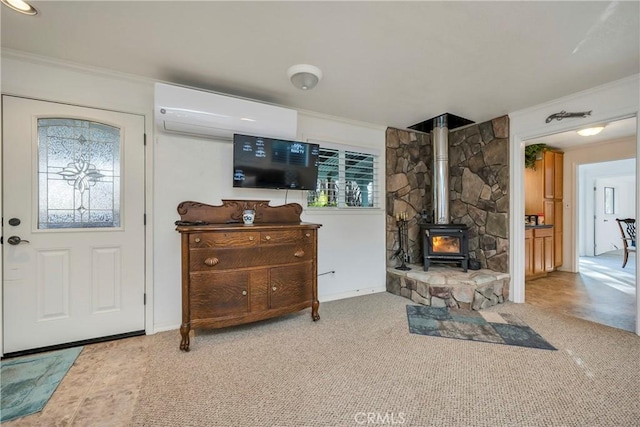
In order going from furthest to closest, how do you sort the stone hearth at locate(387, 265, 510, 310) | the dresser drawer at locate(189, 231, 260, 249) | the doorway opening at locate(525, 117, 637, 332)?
the doorway opening at locate(525, 117, 637, 332) → the stone hearth at locate(387, 265, 510, 310) → the dresser drawer at locate(189, 231, 260, 249)

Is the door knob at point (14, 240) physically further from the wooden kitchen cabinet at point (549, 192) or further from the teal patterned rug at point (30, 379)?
the wooden kitchen cabinet at point (549, 192)

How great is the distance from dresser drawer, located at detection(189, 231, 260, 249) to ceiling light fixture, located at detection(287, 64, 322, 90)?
4.58ft

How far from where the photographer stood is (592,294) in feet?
11.9

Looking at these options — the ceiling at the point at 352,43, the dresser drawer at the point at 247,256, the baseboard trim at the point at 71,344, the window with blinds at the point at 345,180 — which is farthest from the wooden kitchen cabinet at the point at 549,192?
the baseboard trim at the point at 71,344

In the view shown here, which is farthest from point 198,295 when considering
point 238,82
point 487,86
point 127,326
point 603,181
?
point 603,181

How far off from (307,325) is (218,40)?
2.57 meters

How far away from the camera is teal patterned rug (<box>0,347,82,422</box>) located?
155cm

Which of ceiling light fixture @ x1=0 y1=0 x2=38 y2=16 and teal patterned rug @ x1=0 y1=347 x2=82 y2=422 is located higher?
ceiling light fixture @ x1=0 y1=0 x2=38 y2=16

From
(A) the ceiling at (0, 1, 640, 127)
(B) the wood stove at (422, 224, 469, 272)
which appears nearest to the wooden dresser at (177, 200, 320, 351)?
(A) the ceiling at (0, 1, 640, 127)

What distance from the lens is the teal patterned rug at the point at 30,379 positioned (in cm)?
155

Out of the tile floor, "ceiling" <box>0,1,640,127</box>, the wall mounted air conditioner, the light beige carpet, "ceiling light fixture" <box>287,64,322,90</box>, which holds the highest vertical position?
"ceiling" <box>0,1,640,127</box>

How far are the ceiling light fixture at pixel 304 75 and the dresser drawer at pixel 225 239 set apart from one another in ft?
4.58

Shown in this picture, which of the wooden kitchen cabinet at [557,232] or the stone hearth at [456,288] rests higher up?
the wooden kitchen cabinet at [557,232]

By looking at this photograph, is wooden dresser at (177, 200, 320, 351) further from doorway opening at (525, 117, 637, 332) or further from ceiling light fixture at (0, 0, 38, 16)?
doorway opening at (525, 117, 637, 332)
